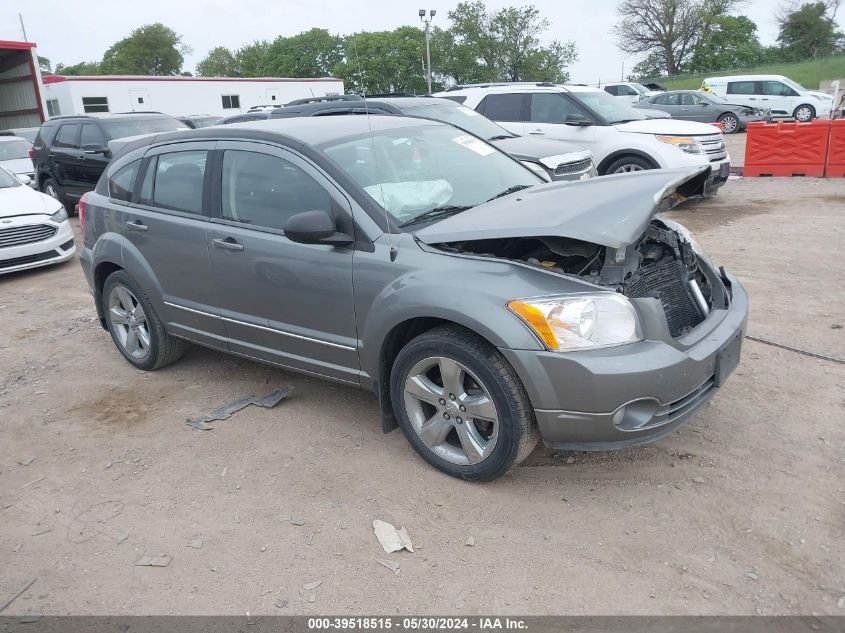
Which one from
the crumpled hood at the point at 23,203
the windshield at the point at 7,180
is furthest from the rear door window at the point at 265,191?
the windshield at the point at 7,180

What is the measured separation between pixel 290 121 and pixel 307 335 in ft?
4.87

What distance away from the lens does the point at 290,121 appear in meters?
4.48

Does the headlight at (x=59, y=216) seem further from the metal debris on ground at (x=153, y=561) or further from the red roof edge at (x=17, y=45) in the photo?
the red roof edge at (x=17, y=45)

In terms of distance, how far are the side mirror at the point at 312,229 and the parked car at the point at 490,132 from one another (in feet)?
16.5

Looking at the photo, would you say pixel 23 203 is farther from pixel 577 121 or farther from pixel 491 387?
pixel 491 387

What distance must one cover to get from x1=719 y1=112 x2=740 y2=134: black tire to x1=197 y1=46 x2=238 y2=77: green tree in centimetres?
7110

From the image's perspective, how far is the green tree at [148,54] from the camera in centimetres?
8206

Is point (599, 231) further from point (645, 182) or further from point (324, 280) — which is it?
point (324, 280)

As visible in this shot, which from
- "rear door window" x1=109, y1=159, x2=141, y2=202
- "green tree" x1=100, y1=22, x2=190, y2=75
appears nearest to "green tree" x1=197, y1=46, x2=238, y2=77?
"green tree" x1=100, y1=22, x2=190, y2=75

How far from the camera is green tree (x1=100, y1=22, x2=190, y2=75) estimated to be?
82.1 m

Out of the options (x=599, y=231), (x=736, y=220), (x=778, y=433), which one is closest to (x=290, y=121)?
(x=599, y=231)

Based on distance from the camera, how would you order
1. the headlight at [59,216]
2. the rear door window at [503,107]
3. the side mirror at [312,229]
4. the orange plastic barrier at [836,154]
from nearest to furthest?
1. the side mirror at [312,229]
2. the headlight at [59,216]
3. the rear door window at [503,107]
4. the orange plastic barrier at [836,154]

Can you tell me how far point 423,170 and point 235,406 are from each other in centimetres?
195

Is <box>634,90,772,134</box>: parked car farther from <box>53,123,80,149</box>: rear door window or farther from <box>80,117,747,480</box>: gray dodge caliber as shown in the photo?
<box>80,117,747,480</box>: gray dodge caliber
